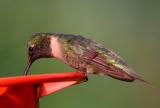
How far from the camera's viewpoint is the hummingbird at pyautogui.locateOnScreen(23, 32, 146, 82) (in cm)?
337

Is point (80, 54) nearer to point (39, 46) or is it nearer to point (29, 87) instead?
point (39, 46)

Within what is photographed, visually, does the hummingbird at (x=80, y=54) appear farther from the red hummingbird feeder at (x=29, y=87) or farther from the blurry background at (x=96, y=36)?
the blurry background at (x=96, y=36)

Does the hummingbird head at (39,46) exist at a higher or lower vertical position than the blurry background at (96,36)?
higher

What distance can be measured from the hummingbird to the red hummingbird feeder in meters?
0.75

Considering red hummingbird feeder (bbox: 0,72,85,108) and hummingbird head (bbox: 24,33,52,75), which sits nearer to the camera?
red hummingbird feeder (bbox: 0,72,85,108)

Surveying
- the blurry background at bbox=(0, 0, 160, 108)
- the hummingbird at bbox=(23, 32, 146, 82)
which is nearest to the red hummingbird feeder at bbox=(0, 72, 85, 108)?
the hummingbird at bbox=(23, 32, 146, 82)

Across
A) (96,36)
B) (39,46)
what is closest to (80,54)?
(39,46)

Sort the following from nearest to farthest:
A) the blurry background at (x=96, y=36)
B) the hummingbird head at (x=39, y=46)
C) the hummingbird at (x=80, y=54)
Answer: the hummingbird at (x=80, y=54)
the hummingbird head at (x=39, y=46)
the blurry background at (x=96, y=36)

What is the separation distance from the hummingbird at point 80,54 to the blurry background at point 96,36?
97cm

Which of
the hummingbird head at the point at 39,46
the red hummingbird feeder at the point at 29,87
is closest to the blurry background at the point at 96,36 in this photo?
the hummingbird head at the point at 39,46

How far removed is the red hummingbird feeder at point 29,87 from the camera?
7.02 ft

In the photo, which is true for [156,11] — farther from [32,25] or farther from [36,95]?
[36,95]

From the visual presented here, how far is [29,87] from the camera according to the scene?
2.43 m

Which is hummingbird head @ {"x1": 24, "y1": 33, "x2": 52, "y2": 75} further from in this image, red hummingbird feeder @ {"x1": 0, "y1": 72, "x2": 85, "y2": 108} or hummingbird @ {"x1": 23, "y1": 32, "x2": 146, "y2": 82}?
red hummingbird feeder @ {"x1": 0, "y1": 72, "x2": 85, "y2": 108}
